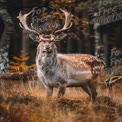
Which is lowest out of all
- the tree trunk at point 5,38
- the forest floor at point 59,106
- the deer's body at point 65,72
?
the forest floor at point 59,106

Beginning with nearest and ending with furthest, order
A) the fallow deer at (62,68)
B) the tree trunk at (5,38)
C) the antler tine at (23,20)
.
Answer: the fallow deer at (62,68) → the antler tine at (23,20) → the tree trunk at (5,38)

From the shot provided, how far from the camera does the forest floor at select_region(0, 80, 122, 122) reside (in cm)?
806

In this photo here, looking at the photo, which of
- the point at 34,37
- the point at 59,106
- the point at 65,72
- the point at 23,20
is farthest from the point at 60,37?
the point at 59,106

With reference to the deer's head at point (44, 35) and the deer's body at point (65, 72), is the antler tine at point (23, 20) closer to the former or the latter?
the deer's head at point (44, 35)

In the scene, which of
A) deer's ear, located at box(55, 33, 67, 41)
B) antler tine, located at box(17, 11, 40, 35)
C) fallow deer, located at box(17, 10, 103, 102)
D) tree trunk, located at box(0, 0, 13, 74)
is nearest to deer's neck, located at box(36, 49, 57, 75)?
fallow deer, located at box(17, 10, 103, 102)

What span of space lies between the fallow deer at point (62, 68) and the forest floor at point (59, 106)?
0.13 m

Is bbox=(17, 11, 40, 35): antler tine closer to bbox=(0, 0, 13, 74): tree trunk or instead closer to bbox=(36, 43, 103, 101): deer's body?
bbox=(0, 0, 13, 74): tree trunk

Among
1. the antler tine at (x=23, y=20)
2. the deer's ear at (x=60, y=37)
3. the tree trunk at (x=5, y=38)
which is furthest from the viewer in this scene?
the tree trunk at (x=5, y=38)

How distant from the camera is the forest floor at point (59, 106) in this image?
806cm

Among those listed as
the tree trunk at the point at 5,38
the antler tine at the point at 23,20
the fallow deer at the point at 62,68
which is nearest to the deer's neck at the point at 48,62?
the fallow deer at the point at 62,68

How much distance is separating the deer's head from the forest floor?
0.64 m

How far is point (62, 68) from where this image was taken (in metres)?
8.10

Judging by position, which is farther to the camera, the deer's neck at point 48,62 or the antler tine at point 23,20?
the antler tine at point 23,20

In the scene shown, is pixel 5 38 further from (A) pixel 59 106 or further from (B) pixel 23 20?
(A) pixel 59 106
